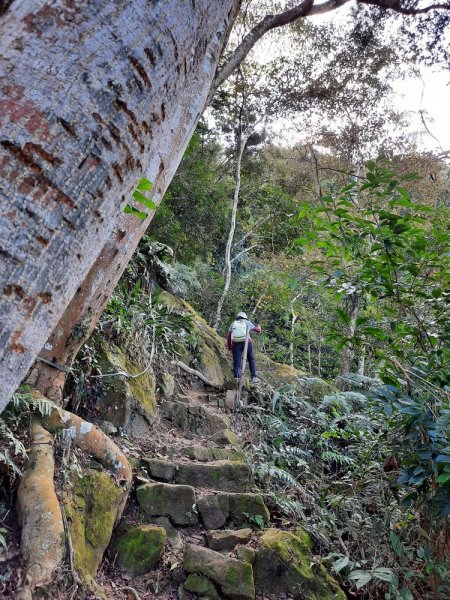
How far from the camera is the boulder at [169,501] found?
4.38 meters

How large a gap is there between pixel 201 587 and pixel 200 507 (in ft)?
3.00

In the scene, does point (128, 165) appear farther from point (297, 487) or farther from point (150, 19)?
point (297, 487)

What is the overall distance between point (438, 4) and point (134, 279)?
7302mm

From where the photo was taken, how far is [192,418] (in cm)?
703

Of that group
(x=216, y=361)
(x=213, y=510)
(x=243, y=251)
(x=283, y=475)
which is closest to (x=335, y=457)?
(x=283, y=475)

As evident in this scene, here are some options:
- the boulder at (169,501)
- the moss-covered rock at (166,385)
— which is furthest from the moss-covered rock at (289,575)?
the moss-covered rock at (166,385)

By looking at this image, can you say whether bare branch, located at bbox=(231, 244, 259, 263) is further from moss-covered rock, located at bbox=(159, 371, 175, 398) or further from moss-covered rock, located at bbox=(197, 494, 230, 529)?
moss-covered rock, located at bbox=(197, 494, 230, 529)

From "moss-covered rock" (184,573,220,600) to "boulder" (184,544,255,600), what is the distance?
4 centimetres

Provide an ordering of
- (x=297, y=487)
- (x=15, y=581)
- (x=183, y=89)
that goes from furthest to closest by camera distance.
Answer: (x=297, y=487), (x=15, y=581), (x=183, y=89)

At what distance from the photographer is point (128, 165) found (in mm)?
761

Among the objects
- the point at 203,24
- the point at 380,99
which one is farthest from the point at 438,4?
the point at 203,24

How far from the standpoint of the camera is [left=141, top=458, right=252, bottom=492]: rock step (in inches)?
195

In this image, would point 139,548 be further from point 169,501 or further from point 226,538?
point 226,538

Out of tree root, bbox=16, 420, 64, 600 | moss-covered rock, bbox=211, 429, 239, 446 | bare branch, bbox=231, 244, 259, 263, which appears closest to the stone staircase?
moss-covered rock, bbox=211, 429, 239, 446
